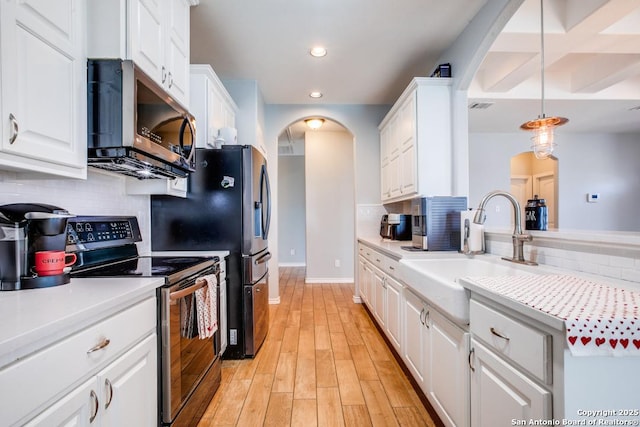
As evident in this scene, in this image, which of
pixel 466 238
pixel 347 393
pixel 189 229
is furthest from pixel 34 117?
pixel 466 238

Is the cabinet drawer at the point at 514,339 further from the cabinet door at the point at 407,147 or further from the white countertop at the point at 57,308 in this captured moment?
the cabinet door at the point at 407,147

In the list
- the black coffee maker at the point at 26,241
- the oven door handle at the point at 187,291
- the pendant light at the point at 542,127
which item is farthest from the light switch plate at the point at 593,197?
the black coffee maker at the point at 26,241

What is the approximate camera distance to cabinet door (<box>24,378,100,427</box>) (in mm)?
714

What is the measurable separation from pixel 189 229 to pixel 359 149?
2561 millimetres

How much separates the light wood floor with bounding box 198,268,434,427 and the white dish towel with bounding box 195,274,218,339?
0.51m

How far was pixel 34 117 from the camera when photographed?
40.0 inches

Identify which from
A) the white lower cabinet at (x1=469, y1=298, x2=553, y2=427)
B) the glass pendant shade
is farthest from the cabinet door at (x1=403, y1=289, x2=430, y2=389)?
the glass pendant shade

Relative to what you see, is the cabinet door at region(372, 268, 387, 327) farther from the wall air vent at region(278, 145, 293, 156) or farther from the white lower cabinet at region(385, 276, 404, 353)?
the wall air vent at region(278, 145, 293, 156)

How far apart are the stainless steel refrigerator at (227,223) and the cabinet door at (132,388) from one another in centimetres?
110

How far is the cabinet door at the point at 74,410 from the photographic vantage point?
0.71 m

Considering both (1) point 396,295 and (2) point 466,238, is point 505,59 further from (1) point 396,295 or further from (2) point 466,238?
(1) point 396,295

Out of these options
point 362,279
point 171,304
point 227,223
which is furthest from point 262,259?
point 362,279

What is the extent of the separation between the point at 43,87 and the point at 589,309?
6.21ft

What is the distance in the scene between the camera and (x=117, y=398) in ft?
3.23
